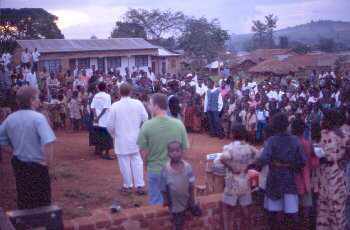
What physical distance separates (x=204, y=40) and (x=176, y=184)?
38637mm

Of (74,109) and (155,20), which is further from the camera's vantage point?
(155,20)

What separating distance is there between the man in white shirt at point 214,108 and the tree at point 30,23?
25061mm

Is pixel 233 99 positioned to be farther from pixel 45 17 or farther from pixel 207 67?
pixel 45 17

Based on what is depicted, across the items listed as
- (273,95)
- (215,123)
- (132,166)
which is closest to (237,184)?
(132,166)

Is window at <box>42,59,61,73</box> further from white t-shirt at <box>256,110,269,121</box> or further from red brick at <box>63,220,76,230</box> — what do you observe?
red brick at <box>63,220,76,230</box>

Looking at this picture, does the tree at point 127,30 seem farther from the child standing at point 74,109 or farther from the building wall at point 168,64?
the child standing at point 74,109

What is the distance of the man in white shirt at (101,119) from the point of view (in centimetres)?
879

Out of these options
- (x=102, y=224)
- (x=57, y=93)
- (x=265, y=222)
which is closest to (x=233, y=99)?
(x=57, y=93)

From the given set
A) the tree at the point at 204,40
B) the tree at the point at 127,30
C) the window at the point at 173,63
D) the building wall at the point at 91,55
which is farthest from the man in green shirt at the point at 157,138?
the tree at the point at 127,30

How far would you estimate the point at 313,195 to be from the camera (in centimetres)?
495

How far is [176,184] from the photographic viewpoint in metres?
4.23

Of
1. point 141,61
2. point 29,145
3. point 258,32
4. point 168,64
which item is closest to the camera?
point 29,145

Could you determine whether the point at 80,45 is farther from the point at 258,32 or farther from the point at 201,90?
the point at 258,32

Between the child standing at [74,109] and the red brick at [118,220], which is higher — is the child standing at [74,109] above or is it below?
above
